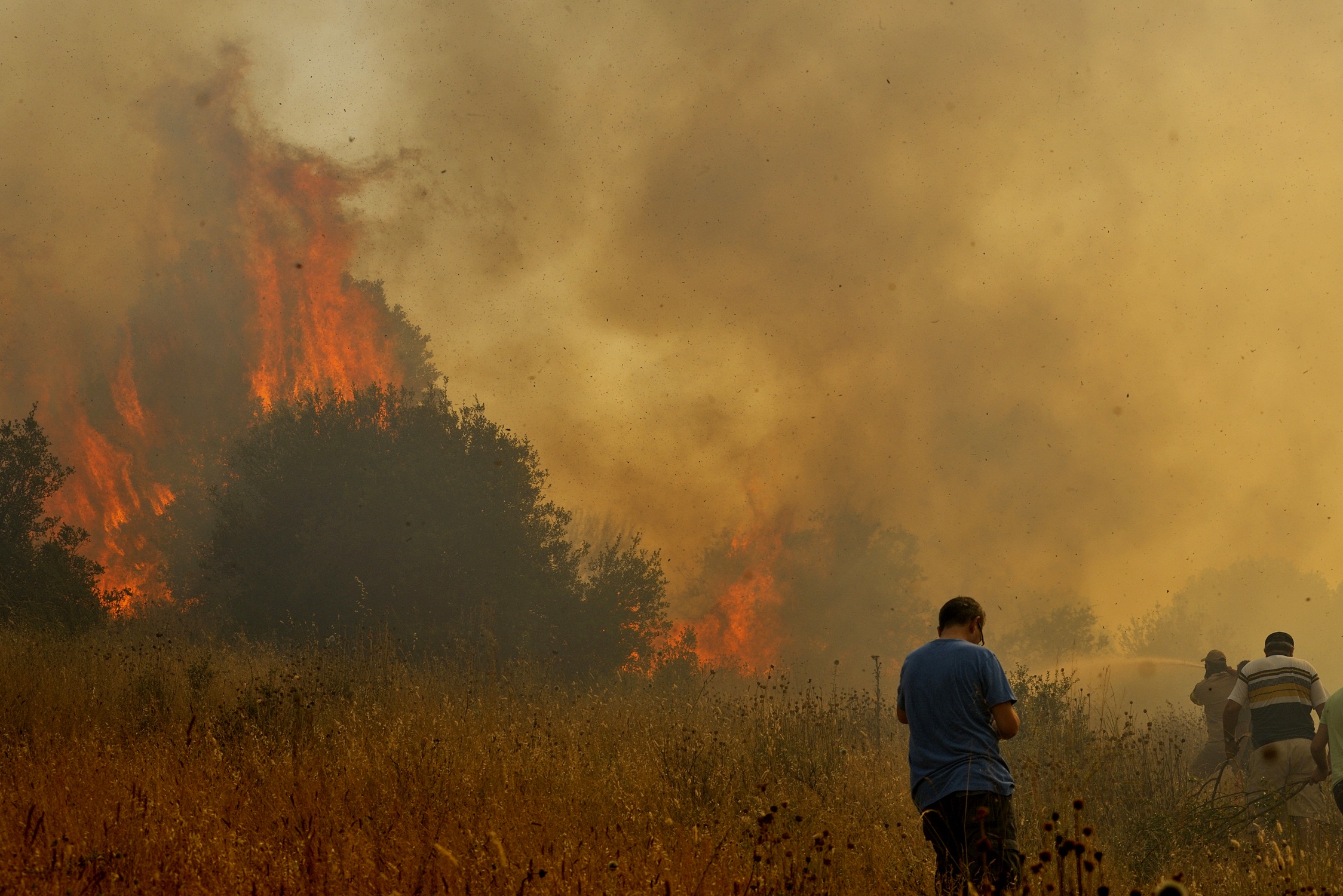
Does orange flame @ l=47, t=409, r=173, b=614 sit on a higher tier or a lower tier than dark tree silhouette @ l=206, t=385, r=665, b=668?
higher

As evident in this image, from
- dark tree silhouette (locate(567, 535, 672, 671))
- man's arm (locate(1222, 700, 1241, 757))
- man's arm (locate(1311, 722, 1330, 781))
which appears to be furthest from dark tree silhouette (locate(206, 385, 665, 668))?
man's arm (locate(1311, 722, 1330, 781))

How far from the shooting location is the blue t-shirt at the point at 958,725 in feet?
15.6

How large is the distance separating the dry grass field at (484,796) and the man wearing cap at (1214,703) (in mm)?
1447

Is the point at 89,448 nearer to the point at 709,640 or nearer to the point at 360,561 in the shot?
the point at 360,561

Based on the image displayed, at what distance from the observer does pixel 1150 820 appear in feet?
26.0

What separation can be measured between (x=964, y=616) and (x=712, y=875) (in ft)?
6.41

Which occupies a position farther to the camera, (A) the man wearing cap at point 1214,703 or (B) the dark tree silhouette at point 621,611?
(B) the dark tree silhouette at point 621,611

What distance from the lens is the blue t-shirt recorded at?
4.75 m

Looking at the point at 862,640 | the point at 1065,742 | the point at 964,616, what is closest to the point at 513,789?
the point at 964,616

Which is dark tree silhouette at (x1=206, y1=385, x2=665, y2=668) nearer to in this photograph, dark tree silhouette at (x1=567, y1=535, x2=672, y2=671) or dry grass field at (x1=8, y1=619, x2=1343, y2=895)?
dark tree silhouette at (x1=567, y1=535, x2=672, y2=671)

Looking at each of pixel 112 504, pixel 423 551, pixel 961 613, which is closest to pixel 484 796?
pixel 961 613

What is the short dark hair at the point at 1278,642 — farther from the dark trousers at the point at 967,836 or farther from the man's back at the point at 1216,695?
the dark trousers at the point at 967,836

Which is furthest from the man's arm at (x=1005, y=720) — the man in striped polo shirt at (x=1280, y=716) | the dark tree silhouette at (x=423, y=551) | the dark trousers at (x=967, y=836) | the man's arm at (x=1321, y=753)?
the dark tree silhouette at (x=423, y=551)

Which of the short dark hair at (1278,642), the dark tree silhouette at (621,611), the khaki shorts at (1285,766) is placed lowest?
the khaki shorts at (1285,766)
